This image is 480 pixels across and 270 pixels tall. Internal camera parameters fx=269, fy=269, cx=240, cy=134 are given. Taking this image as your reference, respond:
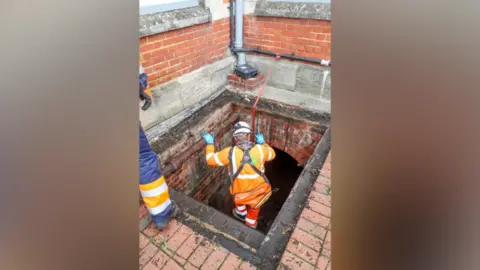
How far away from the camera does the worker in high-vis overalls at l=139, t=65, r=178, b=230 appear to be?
7.64ft

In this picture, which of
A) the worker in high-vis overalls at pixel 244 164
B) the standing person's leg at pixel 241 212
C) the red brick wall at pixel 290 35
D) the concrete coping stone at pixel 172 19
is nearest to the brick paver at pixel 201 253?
the worker in high-vis overalls at pixel 244 164

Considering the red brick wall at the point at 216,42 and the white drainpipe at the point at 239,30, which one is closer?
the red brick wall at the point at 216,42

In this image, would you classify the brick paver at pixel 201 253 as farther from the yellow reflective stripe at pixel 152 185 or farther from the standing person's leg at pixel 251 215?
the standing person's leg at pixel 251 215

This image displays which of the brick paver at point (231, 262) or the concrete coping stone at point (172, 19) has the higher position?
the concrete coping stone at point (172, 19)

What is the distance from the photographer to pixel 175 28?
11.2ft

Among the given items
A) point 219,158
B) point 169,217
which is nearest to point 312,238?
point 169,217

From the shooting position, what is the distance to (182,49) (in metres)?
3.71

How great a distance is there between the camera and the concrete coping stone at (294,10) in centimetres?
383

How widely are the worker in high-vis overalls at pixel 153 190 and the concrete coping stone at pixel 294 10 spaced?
9.62 ft
